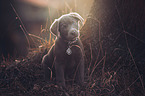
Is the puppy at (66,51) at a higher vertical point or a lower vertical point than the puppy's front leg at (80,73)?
higher

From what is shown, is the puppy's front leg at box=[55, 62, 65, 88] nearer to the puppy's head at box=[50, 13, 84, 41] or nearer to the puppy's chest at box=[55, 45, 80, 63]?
the puppy's chest at box=[55, 45, 80, 63]

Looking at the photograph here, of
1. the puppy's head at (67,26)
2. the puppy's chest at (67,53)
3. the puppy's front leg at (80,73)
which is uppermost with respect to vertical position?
the puppy's head at (67,26)

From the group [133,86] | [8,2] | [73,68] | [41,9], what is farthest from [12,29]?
[133,86]

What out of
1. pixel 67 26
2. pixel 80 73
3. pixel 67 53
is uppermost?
pixel 67 26

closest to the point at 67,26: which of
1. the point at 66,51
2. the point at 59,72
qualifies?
the point at 66,51

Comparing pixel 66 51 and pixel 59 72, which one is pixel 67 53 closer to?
pixel 66 51

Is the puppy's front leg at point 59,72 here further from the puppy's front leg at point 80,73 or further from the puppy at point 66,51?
the puppy's front leg at point 80,73

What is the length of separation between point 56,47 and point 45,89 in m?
0.64

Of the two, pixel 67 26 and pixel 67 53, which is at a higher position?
pixel 67 26

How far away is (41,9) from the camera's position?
4047 mm

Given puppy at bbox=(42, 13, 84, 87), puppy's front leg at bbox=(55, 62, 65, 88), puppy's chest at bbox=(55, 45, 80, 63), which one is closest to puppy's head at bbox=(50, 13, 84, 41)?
puppy at bbox=(42, 13, 84, 87)

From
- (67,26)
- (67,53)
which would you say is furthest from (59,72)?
(67,26)

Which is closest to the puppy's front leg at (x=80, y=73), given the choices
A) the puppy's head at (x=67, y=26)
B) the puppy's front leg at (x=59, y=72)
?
the puppy's front leg at (x=59, y=72)

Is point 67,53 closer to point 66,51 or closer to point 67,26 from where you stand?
point 66,51
